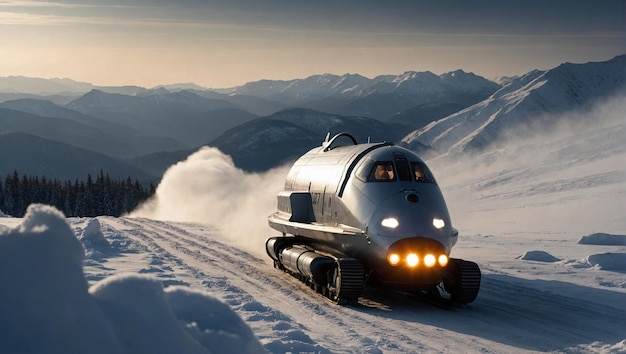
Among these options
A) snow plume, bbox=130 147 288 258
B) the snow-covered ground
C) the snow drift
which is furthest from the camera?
snow plume, bbox=130 147 288 258

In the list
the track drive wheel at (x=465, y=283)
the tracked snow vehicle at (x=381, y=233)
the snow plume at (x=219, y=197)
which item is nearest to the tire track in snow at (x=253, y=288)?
the tracked snow vehicle at (x=381, y=233)

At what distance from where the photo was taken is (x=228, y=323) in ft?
19.7

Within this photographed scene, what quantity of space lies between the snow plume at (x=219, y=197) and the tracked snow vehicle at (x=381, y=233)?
39.0 ft

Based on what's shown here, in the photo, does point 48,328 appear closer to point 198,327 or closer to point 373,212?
point 198,327

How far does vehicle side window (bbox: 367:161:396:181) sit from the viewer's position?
17.5 metres

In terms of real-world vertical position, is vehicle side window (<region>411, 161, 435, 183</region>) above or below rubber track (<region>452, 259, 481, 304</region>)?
above

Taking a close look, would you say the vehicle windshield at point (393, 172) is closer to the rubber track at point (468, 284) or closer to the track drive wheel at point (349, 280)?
the track drive wheel at point (349, 280)

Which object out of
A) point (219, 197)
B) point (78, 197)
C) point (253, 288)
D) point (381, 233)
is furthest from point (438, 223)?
point (78, 197)

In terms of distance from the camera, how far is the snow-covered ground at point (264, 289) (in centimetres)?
504

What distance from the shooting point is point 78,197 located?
4377 inches

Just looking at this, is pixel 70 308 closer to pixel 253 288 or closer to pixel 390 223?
pixel 390 223

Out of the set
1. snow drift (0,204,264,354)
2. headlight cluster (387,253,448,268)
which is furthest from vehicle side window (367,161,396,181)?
snow drift (0,204,264,354)

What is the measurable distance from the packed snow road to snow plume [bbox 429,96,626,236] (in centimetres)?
2044

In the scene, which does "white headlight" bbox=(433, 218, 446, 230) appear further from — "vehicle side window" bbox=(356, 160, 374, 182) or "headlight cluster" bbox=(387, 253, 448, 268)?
"vehicle side window" bbox=(356, 160, 374, 182)
